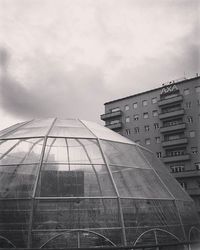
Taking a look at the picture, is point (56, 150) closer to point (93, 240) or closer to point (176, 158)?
point (93, 240)

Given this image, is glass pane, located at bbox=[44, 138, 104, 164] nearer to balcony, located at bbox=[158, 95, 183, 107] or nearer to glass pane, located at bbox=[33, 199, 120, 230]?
glass pane, located at bbox=[33, 199, 120, 230]

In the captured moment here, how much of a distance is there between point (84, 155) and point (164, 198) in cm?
301

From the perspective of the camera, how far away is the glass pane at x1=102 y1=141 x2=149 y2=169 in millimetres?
11602

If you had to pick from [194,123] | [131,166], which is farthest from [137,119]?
[131,166]

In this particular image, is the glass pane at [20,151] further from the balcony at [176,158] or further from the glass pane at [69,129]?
the balcony at [176,158]

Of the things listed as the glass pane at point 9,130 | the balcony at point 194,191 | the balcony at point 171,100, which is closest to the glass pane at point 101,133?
the glass pane at point 9,130

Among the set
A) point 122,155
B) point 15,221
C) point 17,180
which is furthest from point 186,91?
point 15,221

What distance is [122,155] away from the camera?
39.7 ft

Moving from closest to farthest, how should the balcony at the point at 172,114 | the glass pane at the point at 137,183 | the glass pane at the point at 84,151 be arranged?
the glass pane at the point at 137,183 < the glass pane at the point at 84,151 < the balcony at the point at 172,114

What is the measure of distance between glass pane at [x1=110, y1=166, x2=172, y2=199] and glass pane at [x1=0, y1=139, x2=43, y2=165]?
8.60 feet

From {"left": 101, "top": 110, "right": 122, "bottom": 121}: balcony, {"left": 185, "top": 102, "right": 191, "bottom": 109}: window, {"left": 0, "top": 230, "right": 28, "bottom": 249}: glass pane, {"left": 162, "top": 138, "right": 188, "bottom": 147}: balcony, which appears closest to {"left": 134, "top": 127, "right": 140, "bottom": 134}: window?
{"left": 101, "top": 110, "right": 122, "bottom": 121}: balcony

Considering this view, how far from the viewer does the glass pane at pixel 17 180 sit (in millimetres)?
9828

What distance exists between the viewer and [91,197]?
383 inches

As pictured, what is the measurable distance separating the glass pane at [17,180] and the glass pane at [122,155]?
2.69 meters
